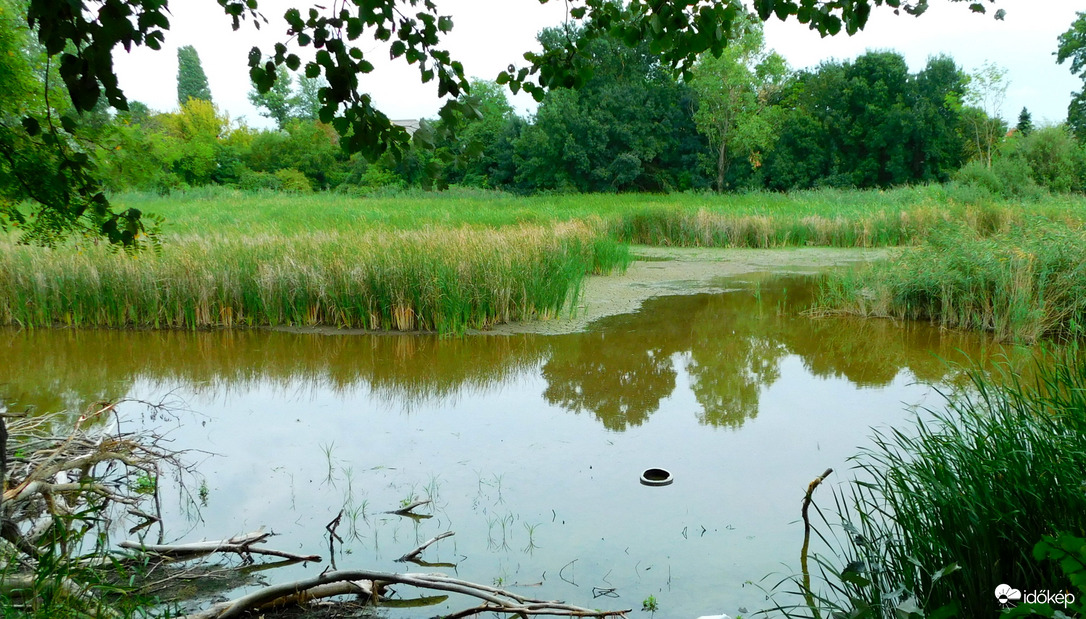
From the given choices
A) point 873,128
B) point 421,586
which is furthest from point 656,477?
point 873,128

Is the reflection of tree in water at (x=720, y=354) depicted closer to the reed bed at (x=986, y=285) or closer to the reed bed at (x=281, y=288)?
the reed bed at (x=986, y=285)

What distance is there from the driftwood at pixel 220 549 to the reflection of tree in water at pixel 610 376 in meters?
2.48

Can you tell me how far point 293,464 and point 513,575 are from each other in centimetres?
182

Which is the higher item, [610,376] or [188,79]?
[188,79]

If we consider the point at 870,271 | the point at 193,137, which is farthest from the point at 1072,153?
the point at 193,137

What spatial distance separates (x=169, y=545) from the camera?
323cm

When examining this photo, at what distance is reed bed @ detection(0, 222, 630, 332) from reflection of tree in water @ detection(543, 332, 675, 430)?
1054 mm

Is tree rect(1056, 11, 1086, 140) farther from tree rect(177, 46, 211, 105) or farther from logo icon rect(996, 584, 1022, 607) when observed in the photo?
tree rect(177, 46, 211, 105)

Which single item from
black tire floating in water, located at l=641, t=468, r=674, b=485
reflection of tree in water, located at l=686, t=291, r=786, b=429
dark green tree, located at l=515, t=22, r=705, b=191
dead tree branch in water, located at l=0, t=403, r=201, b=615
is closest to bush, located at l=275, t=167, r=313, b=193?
dark green tree, located at l=515, t=22, r=705, b=191

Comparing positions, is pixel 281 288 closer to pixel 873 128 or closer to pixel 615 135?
pixel 615 135

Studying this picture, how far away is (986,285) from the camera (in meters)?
7.92

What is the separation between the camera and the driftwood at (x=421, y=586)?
8.74 feet

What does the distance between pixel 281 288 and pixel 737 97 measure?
28.7 m

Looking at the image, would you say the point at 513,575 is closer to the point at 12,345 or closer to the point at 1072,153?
the point at 12,345
